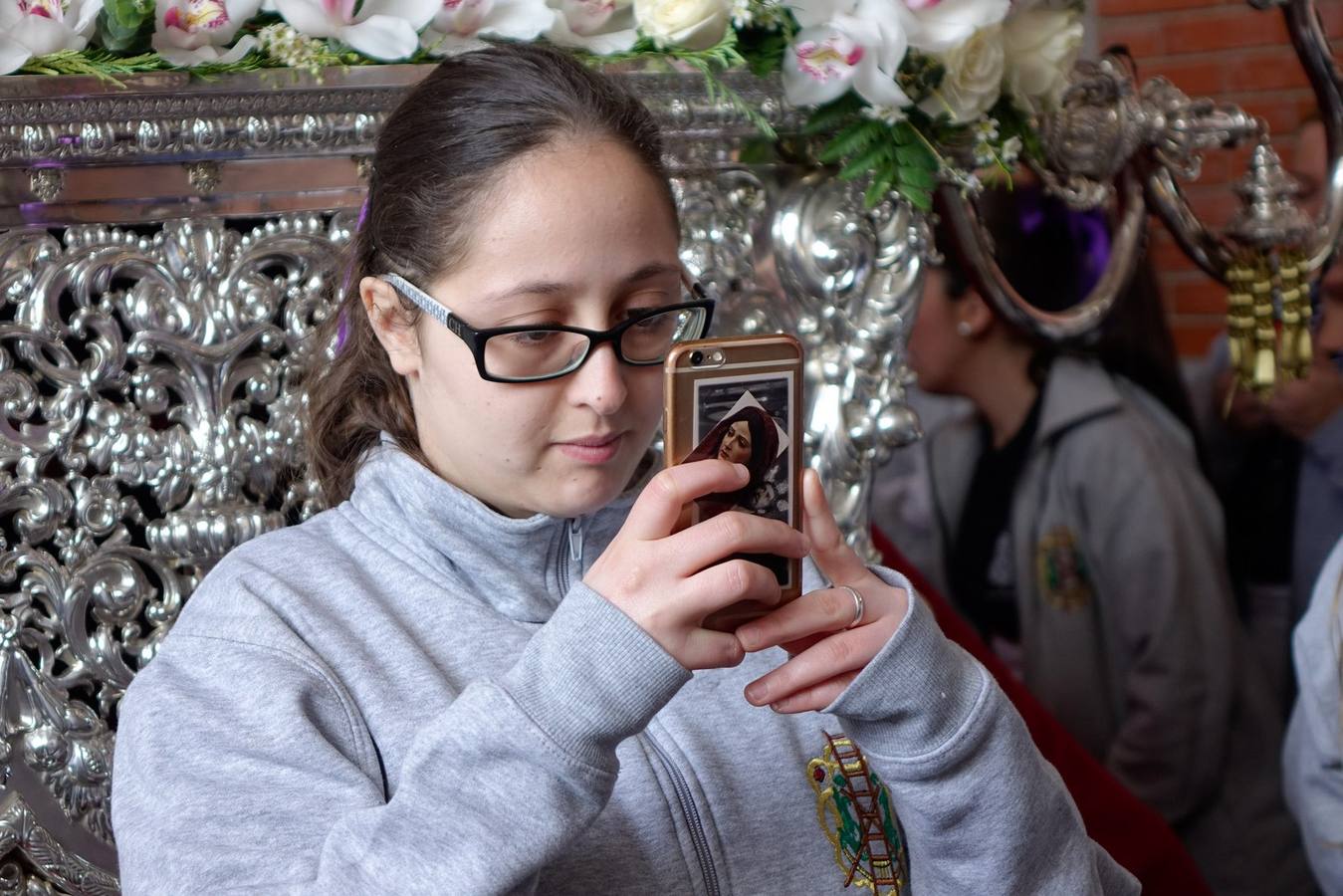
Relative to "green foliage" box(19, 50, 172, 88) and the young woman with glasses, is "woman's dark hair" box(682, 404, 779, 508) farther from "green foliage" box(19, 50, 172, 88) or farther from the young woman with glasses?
"green foliage" box(19, 50, 172, 88)

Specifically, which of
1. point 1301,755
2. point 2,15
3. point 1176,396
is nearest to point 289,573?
point 2,15

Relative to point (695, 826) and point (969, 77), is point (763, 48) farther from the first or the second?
point (695, 826)

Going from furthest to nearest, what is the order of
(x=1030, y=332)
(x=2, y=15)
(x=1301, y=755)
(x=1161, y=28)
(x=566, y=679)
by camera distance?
(x=1161, y=28), (x=1301, y=755), (x=1030, y=332), (x=2, y=15), (x=566, y=679)

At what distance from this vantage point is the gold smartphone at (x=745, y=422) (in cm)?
77

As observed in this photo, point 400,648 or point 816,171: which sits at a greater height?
point 816,171

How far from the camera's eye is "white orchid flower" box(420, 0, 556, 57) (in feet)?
3.68

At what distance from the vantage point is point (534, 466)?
2.92 ft

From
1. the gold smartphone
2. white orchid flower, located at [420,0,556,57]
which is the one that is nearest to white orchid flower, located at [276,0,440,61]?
white orchid flower, located at [420,0,556,57]

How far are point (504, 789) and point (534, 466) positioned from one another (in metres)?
0.23

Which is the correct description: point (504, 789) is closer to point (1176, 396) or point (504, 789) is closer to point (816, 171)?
point (816, 171)

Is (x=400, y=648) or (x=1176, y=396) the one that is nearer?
(x=400, y=648)

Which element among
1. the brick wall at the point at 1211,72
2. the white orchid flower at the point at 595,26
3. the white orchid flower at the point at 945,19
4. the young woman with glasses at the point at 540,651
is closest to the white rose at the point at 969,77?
the white orchid flower at the point at 945,19

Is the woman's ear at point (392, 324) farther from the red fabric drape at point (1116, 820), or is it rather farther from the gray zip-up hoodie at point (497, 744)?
the red fabric drape at point (1116, 820)

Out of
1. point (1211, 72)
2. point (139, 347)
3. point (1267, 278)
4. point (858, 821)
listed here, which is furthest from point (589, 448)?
point (1211, 72)
